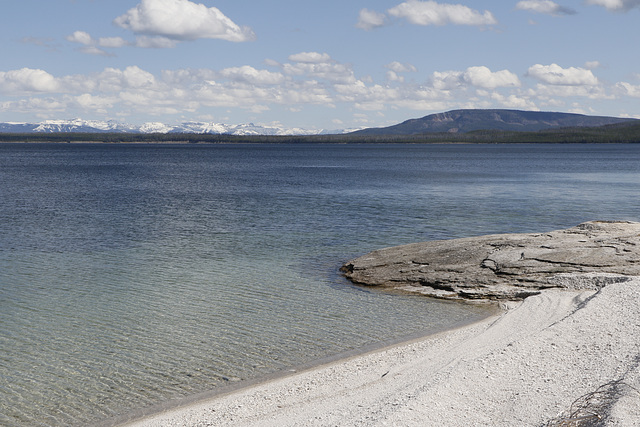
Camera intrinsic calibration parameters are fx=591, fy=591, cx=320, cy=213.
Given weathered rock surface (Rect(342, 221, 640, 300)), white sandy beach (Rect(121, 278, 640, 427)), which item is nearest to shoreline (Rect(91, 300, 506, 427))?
white sandy beach (Rect(121, 278, 640, 427))

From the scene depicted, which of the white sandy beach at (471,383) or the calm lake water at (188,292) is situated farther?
the calm lake water at (188,292)

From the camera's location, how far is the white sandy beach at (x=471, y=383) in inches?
387

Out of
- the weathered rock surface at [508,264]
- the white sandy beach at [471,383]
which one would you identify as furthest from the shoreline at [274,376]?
the weathered rock surface at [508,264]

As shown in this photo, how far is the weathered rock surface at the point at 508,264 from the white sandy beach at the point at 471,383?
4.64 metres

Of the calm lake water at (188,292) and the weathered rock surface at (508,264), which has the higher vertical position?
the weathered rock surface at (508,264)

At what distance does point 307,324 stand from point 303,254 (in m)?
11.3

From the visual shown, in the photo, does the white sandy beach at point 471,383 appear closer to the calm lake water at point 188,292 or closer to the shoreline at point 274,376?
the shoreline at point 274,376

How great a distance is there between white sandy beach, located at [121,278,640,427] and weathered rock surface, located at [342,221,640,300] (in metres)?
4.64

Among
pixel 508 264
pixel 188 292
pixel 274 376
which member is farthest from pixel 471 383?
pixel 188 292

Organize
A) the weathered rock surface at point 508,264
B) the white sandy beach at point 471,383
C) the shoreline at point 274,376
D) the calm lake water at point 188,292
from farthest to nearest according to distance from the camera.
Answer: the weathered rock surface at point 508,264, the calm lake water at point 188,292, the shoreline at point 274,376, the white sandy beach at point 471,383

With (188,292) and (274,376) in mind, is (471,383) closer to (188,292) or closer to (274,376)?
(274,376)

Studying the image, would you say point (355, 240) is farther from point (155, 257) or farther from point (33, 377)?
point (33, 377)

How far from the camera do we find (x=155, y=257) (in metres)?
28.7

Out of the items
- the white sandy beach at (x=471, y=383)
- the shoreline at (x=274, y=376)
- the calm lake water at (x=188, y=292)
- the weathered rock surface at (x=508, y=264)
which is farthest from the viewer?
the weathered rock surface at (x=508, y=264)
